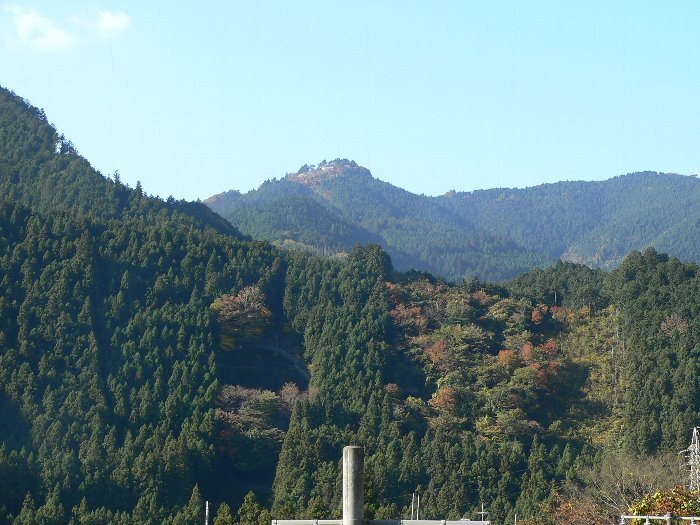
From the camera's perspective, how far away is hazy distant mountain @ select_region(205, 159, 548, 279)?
439 ft

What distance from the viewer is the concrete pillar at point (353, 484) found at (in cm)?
1599

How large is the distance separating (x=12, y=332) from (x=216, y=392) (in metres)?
8.99

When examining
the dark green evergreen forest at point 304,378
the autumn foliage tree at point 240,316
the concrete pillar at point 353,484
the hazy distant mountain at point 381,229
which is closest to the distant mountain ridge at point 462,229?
the hazy distant mountain at point 381,229

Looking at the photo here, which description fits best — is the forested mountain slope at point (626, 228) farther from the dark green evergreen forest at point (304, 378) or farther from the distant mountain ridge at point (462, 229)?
the dark green evergreen forest at point (304, 378)

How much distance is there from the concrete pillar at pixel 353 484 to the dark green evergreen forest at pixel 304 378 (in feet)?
86.3

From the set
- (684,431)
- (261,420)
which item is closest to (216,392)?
(261,420)

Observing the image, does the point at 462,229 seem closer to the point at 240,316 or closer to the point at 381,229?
the point at 381,229

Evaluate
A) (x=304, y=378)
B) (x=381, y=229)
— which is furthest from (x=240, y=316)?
(x=381, y=229)

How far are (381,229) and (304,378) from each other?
108 meters

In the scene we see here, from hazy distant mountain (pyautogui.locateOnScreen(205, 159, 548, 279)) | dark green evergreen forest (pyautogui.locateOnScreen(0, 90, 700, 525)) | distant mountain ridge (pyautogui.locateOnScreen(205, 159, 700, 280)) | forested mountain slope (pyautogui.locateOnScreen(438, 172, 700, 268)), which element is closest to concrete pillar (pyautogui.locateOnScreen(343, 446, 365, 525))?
dark green evergreen forest (pyautogui.locateOnScreen(0, 90, 700, 525))

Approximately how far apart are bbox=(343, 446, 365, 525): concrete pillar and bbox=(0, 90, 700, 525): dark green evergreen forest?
86.3 ft

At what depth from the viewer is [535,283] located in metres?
71.6

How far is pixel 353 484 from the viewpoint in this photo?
16.0 meters

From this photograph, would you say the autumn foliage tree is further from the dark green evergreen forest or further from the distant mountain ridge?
the distant mountain ridge
